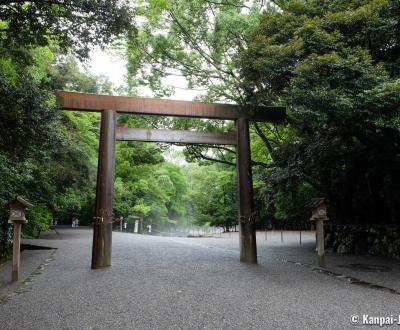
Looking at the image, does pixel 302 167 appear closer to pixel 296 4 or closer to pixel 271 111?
pixel 271 111

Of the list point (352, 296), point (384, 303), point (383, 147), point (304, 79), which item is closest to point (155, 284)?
point (352, 296)

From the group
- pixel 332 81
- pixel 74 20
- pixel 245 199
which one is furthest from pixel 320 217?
pixel 74 20

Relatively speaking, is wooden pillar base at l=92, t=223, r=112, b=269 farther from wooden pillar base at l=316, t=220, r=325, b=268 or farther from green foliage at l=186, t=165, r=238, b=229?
A: green foliage at l=186, t=165, r=238, b=229

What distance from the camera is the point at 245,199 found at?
9086mm

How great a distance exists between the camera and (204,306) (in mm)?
4641

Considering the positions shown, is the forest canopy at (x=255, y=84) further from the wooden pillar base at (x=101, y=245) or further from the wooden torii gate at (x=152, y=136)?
the wooden pillar base at (x=101, y=245)

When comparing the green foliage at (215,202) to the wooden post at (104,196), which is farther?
the green foliage at (215,202)

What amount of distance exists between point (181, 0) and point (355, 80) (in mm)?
7156

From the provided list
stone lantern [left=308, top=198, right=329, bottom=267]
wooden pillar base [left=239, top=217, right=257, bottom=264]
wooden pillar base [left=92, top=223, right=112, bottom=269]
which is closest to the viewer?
wooden pillar base [left=92, top=223, right=112, bottom=269]

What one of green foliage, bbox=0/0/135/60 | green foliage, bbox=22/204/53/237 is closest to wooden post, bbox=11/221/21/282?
green foliage, bbox=0/0/135/60

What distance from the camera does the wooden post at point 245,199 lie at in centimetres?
894

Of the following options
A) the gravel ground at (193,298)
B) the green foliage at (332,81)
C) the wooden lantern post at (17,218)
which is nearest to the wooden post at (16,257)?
the wooden lantern post at (17,218)

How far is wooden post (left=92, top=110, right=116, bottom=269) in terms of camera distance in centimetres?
798

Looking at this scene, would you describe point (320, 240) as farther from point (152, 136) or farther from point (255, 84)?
point (152, 136)
